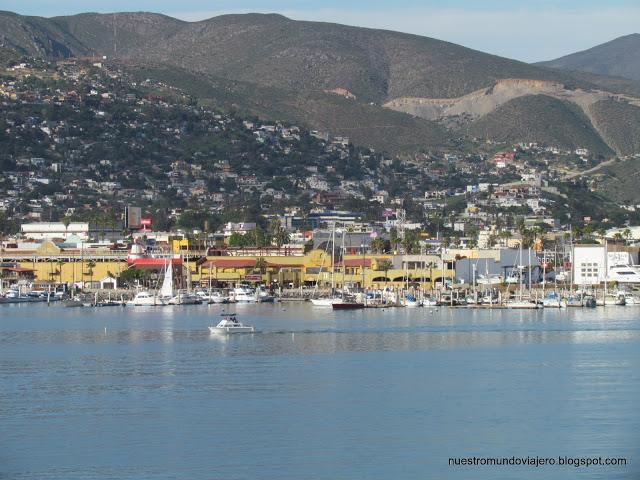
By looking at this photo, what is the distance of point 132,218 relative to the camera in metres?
181

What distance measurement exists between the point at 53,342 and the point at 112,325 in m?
14.7

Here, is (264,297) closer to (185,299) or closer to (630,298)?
(185,299)

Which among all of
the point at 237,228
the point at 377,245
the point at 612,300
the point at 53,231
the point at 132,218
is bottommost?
the point at 612,300

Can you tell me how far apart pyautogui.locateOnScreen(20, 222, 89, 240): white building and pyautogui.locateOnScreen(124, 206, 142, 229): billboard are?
29.1 ft

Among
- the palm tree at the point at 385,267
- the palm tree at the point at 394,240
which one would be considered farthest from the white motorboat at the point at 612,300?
the palm tree at the point at 394,240

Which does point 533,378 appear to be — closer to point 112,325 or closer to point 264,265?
point 112,325

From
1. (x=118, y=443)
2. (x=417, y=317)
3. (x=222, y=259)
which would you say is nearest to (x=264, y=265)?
(x=222, y=259)

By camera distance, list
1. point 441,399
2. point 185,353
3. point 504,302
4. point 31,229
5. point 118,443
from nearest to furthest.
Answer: point 118,443, point 441,399, point 185,353, point 504,302, point 31,229

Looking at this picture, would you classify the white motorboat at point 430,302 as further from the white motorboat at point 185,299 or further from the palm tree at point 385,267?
the palm tree at point 385,267

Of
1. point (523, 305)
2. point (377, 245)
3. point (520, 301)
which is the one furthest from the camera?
point (377, 245)

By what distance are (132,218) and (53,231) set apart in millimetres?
13723

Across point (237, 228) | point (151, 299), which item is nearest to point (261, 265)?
point (151, 299)

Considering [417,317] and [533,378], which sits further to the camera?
[417,317]

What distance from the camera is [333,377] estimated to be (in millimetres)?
58031
